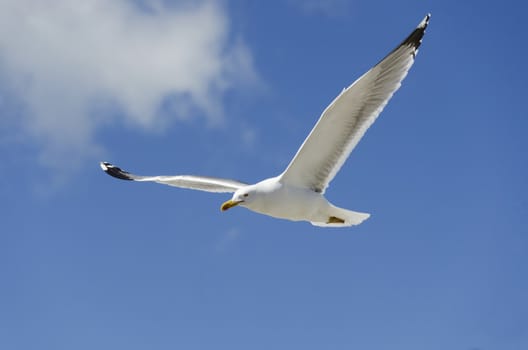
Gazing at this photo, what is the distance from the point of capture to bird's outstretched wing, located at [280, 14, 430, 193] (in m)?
7.65

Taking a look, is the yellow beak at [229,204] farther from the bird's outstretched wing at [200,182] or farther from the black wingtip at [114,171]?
the black wingtip at [114,171]

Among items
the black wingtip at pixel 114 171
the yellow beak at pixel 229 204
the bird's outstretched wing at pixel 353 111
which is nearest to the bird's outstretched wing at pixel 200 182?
the black wingtip at pixel 114 171

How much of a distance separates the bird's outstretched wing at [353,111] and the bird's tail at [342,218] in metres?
0.55

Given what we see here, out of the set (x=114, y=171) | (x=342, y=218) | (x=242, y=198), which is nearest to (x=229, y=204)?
(x=242, y=198)

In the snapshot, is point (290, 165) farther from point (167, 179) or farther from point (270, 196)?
point (167, 179)

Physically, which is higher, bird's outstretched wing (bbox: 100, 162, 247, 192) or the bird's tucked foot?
bird's outstretched wing (bbox: 100, 162, 247, 192)

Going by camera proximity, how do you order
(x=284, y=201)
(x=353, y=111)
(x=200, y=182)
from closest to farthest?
(x=353, y=111) → (x=284, y=201) → (x=200, y=182)

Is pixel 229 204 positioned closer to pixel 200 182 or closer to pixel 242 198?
pixel 242 198

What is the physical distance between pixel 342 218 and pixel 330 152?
0.78m

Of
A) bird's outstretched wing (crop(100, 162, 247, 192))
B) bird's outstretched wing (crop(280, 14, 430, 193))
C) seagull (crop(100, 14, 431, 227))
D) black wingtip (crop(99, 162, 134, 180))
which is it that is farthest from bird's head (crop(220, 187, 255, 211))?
black wingtip (crop(99, 162, 134, 180))

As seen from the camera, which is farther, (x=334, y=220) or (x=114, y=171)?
(x=114, y=171)

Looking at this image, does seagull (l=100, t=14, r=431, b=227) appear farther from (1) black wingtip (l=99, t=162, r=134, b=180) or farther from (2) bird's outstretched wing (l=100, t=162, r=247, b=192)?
(1) black wingtip (l=99, t=162, r=134, b=180)

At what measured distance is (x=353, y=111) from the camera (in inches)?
306

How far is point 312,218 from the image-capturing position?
8.29m
